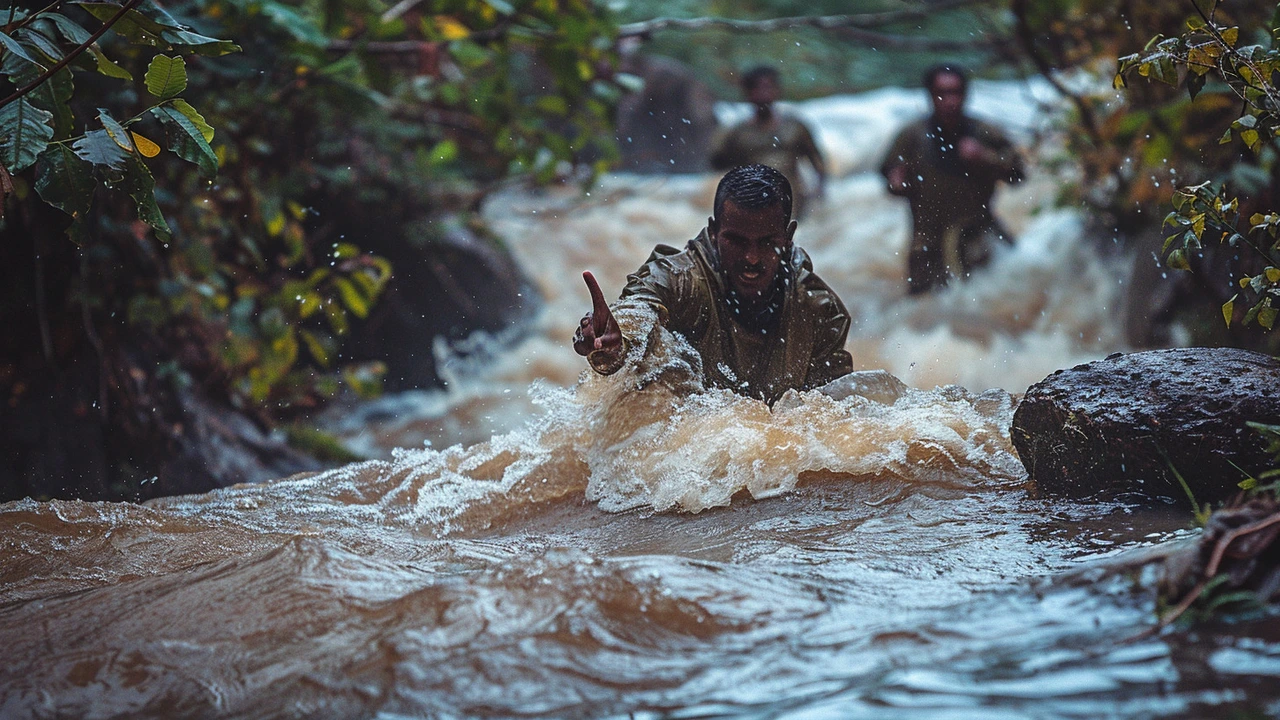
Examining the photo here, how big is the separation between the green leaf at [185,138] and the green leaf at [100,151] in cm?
14

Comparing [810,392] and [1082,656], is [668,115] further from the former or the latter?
[1082,656]

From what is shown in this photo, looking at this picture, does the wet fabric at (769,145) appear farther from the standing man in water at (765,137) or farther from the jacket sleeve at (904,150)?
the jacket sleeve at (904,150)

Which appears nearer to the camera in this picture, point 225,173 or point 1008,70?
point 225,173

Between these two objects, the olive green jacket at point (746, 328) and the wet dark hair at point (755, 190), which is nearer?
the wet dark hair at point (755, 190)

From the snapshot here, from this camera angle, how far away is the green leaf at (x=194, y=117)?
2996 millimetres

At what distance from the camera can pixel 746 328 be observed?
14.7 feet

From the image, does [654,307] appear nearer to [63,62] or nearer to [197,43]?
[197,43]

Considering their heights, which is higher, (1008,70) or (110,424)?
(1008,70)

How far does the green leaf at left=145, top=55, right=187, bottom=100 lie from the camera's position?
288cm

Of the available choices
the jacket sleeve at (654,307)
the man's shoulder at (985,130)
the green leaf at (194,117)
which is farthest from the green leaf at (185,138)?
the man's shoulder at (985,130)

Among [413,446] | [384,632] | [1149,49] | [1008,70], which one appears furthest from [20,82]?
[1008,70]

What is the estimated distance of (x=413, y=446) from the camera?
8188 millimetres

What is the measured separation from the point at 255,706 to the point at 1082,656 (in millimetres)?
1391

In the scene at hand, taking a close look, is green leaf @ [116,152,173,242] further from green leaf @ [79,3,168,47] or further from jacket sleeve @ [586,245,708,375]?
jacket sleeve @ [586,245,708,375]
